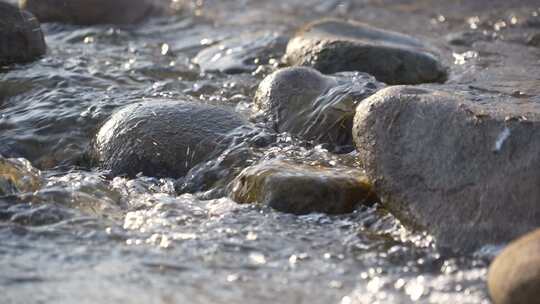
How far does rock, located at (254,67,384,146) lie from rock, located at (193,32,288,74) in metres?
1.25

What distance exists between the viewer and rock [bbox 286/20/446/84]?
6.54 metres

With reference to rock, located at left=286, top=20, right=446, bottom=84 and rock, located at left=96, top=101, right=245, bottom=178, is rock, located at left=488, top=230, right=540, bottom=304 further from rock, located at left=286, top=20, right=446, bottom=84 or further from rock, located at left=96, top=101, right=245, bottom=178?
rock, located at left=286, top=20, right=446, bottom=84

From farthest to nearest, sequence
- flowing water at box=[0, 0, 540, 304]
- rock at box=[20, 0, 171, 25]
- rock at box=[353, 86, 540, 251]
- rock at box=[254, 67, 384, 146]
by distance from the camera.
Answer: rock at box=[20, 0, 171, 25], rock at box=[254, 67, 384, 146], rock at box=[353, 86, 540, 251], flowing water at box=[0, 0, 540, 304]

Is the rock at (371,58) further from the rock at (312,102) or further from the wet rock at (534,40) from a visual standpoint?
the wet rock at (534,40)

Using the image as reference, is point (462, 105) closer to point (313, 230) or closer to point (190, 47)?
point (313, 230)

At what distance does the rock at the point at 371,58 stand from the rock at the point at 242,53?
0.47 meters

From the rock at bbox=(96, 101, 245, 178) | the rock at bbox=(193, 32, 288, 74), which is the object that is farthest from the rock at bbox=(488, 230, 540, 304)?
the rock at bbox=(193, 32, 288, 74)

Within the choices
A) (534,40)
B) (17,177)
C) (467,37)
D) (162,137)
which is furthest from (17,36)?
(534,40)

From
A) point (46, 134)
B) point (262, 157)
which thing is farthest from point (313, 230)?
point (46, 134)

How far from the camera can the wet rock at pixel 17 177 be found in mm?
4797

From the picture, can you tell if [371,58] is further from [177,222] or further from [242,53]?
[177,222]

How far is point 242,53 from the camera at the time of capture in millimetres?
7484

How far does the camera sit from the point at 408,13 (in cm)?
937

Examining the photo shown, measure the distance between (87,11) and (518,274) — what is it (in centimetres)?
601
